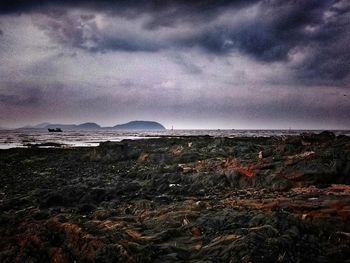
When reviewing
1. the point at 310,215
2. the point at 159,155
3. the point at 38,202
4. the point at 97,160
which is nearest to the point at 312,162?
the point at 310,215

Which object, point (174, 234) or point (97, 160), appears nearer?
point (174, 234)

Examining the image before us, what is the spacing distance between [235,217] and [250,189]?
245 inches

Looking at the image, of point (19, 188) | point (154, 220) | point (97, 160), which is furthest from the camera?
point (97, 160)

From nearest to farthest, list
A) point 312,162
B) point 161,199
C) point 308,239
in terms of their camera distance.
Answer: point 308,239
point 161,199
point 312,162

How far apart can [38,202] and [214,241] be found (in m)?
10.2

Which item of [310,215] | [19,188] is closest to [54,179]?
[19,188]

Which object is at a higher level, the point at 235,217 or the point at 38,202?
the point at 235,217

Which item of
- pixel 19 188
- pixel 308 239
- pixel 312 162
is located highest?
pixel 312 162

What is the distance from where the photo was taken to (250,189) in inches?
596

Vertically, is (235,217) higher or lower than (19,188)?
higher

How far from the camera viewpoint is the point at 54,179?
2361cm

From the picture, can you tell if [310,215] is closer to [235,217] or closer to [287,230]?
[287,230]

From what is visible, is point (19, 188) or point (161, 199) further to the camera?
point (19, 188)

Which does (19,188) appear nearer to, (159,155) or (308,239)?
(159,155)
